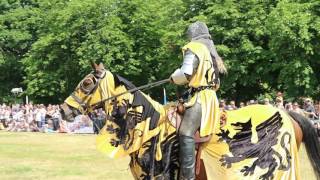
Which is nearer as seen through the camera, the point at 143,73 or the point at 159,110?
the point at 159,110

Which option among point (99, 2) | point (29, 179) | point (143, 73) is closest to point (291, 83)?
point (143, 73)

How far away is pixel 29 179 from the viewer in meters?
13.3

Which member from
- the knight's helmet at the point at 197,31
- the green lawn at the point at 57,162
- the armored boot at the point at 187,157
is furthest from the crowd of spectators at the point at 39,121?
the armored boot at the point at 187,157

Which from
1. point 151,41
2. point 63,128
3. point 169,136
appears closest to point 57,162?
point 169,136

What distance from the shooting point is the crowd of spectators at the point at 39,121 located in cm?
3053

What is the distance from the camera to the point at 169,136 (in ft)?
24.4

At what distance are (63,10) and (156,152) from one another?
3891 cm

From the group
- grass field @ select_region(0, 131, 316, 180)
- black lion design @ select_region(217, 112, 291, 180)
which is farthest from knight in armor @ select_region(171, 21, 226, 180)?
grass field @ select_region(0, 131, 316, 180)

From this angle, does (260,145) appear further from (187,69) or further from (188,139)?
(187,69)

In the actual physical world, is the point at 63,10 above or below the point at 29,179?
above

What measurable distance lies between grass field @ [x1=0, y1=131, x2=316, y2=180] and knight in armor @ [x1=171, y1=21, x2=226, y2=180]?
3.09m

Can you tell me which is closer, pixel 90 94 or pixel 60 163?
pixel 90 94

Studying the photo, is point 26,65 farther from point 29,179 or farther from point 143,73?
point 29,179

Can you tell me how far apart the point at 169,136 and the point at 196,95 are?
0.64 m
